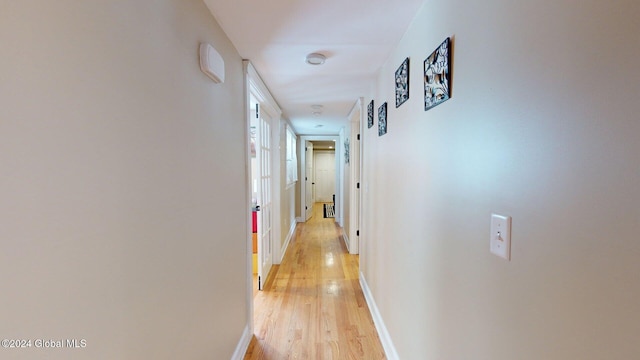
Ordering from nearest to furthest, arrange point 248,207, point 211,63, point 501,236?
point 501,236 → point 211,63 → point 248,207

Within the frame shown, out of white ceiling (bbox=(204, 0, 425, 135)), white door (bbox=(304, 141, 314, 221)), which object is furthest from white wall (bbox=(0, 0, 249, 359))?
white door (bbox=(304, 141, 314, 221))

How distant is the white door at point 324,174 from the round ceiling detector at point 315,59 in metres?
8.25

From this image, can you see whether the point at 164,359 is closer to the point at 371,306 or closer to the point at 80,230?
the point at 80,230

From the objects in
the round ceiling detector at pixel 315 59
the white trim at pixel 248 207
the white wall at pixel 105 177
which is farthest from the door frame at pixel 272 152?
the white wall at pixel 105 177

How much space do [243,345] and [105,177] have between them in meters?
1.70

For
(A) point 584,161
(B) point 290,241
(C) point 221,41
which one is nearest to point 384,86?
(C) point 221,41

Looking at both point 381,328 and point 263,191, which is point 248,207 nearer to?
point 263,191

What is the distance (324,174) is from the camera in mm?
10391

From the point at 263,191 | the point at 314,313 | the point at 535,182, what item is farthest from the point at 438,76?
the point at 263,191

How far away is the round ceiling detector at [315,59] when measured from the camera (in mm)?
1920

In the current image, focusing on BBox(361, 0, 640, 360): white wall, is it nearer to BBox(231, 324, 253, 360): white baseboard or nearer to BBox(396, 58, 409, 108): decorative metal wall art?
BBox(396, 58, 409, 108): decorative metal wall art

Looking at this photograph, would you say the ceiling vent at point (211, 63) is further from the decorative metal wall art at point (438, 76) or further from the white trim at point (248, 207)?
the decorative metal wall art at point (438, 76)

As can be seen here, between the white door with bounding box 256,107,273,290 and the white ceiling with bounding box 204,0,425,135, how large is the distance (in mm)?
535

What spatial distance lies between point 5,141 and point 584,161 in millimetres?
1025
